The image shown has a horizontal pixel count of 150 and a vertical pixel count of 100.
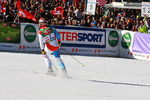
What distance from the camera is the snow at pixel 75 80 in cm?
977

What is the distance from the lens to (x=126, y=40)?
20297mm

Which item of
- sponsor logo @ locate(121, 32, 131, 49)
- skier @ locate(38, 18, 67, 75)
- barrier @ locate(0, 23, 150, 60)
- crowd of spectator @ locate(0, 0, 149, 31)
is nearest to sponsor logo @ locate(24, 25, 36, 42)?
barrier @ locate(0, 23, 150, 60)

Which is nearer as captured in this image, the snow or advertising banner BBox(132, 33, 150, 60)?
the snow

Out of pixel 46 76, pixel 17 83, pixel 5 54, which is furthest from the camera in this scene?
pixel 5 54

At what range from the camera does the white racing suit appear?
12.7 meters

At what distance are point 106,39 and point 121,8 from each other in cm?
1029

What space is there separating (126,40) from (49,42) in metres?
8.17

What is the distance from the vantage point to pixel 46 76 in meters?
12.6

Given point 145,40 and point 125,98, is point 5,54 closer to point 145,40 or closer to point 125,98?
point 145,40

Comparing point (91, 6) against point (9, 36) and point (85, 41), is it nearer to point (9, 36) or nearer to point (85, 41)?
point (85, 41)

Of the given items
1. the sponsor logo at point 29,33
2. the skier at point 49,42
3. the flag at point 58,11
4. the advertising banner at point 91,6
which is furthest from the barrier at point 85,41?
the skier at point 49,42

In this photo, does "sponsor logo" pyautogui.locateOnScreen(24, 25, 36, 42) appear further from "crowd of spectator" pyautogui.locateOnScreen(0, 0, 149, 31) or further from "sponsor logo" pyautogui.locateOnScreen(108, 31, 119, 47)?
"sponsor logo" pyautogui.locateOnScreen(108, 31, 119, 47)

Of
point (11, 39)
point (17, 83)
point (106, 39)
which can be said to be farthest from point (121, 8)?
point (17, 83)

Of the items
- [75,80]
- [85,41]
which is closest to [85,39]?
[85,41]
